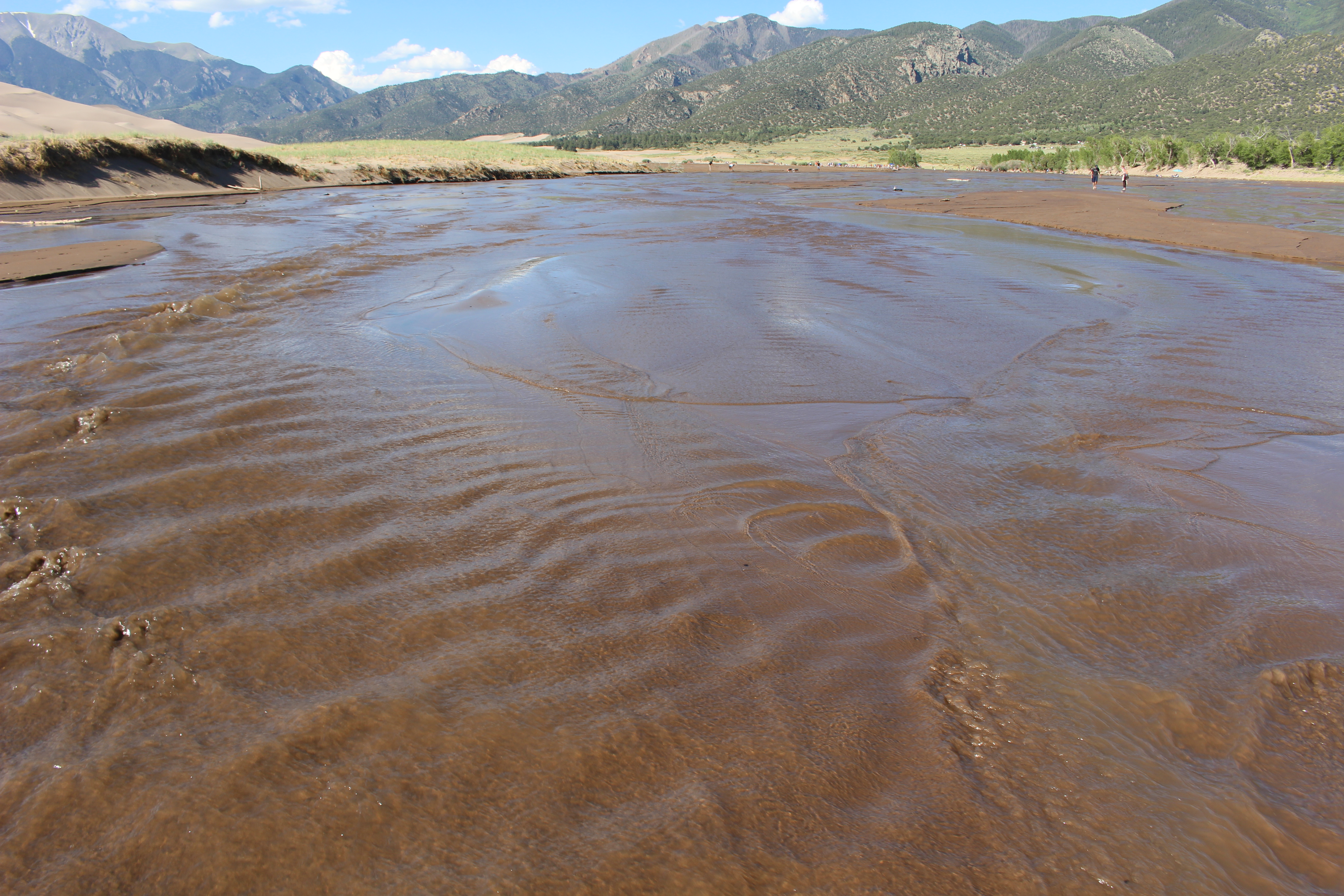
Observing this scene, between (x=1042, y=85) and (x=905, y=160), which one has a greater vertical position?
(x=1042, y=85)

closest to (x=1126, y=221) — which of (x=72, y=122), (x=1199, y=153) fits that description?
(x=1199, y=153)

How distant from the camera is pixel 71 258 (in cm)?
1191

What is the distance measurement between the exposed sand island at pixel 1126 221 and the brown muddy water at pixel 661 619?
11825mm

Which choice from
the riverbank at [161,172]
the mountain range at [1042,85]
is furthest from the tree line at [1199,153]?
the riverbank at [161,172]

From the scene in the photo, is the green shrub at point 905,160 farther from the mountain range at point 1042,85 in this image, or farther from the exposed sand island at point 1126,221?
the exposed sand island at point 1126,221

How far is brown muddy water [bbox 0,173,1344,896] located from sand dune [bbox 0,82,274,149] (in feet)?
111

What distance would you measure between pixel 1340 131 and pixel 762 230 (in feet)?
140

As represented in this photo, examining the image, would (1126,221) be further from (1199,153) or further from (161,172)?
(1199,153)

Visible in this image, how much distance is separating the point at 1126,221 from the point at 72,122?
5599cm

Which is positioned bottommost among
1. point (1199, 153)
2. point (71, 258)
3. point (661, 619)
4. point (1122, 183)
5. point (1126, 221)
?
point (661, 619)

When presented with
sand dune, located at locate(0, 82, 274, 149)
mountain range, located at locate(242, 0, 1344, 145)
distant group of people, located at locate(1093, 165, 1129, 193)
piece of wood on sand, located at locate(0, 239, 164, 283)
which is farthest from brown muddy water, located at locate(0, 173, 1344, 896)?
mountain range, located at locate(242, 0, 1344, 145)

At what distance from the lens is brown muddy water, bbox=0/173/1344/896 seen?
6.21ft

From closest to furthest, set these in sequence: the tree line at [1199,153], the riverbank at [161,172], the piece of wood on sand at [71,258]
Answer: the piece of wood on sand at [71,258], the riverbank at [161,172], the tree line at [1199,153]

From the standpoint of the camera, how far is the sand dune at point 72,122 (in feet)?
115
